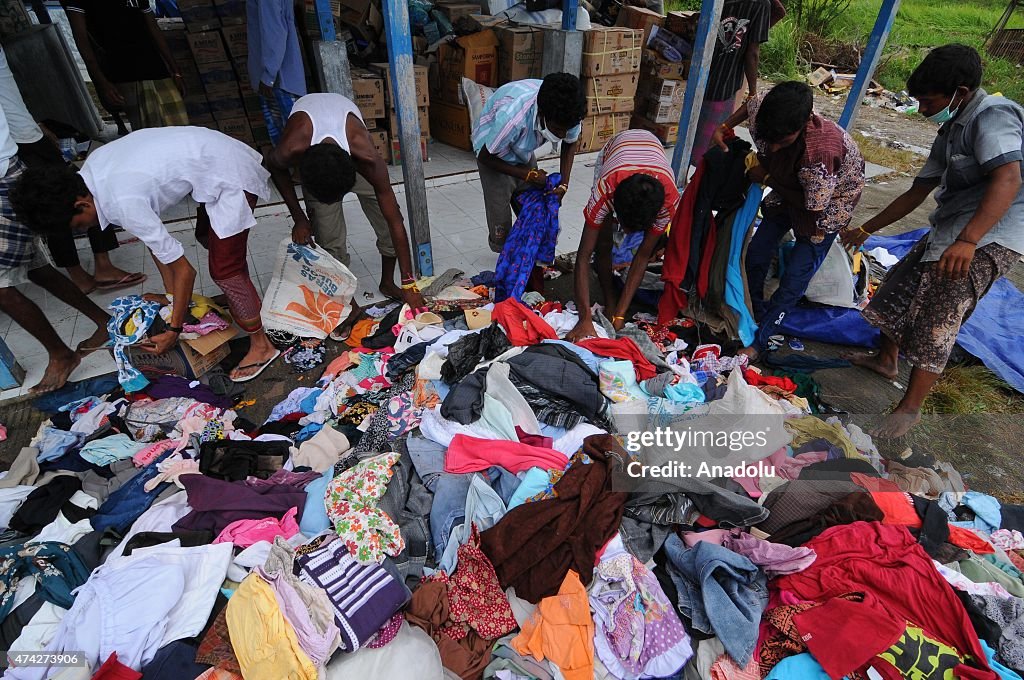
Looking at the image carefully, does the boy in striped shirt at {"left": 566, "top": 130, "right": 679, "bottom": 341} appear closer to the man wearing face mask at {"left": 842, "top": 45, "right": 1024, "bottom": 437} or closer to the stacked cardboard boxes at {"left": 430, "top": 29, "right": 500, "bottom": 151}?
the man wearing face mask at {"left": 842, "top": 45, "right": 1024, "bottom": 437}

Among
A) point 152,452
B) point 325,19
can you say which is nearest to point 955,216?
point 152,452

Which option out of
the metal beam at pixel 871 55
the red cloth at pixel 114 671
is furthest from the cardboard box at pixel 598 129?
the red cloth at pixel 114 671

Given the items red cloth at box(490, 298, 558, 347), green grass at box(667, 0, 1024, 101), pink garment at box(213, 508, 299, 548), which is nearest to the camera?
pink garment at box(213, 508, 299, 548)

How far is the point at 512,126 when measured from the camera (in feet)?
10.6

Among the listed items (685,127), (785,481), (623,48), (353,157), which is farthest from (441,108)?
(785,481)

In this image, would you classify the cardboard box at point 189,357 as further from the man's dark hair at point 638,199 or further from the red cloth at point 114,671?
the man's dark hair at point 638,199

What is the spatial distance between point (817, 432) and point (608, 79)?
4.94 m

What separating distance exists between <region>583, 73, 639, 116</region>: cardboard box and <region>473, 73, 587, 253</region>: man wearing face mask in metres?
2.89

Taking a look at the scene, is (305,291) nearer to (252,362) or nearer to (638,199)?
(252,362)

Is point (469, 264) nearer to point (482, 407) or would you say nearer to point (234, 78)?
point (482, 407)

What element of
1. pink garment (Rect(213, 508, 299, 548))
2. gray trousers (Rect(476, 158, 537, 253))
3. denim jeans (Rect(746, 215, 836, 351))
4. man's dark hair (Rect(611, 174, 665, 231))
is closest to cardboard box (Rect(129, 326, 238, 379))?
pink garment (Rect(213, 508, 299, 548))

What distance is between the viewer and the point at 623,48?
583 cm

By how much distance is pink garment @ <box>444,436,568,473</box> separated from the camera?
2.22 m

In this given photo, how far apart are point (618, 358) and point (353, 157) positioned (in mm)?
1884
